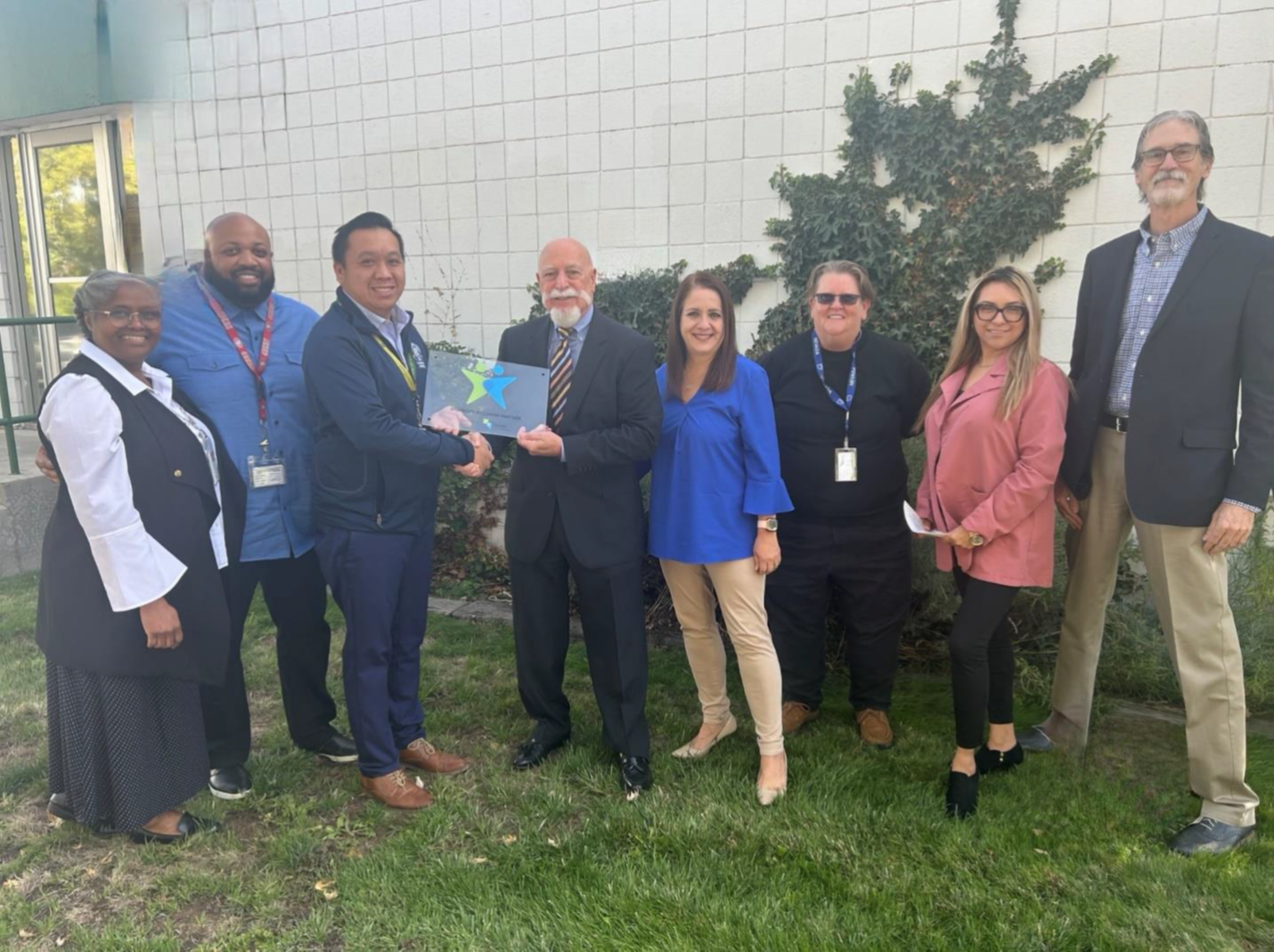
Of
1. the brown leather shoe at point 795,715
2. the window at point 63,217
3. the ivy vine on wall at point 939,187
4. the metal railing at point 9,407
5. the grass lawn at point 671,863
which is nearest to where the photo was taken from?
the grass lawn at point 671,863

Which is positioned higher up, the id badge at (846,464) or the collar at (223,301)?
the collar at (223,301)

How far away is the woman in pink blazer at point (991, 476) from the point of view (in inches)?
124

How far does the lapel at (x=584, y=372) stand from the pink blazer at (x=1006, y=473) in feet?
4.45

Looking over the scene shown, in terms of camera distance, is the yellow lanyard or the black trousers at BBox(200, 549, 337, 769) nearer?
the yellow lanyard

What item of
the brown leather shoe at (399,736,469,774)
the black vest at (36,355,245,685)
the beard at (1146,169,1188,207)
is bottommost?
the brown leather shoe at (399,736,469,774)

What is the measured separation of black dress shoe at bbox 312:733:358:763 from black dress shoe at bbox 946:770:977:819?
240 cm

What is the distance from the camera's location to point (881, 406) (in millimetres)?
3707

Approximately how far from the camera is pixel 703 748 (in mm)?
3705

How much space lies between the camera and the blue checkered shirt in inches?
118

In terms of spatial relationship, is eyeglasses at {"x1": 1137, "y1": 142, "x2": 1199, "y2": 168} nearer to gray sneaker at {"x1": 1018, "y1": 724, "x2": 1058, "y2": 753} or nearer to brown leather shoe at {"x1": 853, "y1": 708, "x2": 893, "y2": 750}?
gray sneaker at {"x1": 1018, "y1": 724, "x2": 1058, "y2": 753}

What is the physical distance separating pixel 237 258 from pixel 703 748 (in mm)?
2670

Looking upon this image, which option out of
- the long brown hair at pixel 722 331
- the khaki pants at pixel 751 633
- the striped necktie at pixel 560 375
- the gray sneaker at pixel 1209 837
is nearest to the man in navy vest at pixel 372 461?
the striped necktie at pixel 560 375

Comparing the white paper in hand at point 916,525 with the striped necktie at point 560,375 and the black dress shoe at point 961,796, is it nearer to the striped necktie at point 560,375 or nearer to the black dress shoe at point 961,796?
the black dress shoe at point 961,796

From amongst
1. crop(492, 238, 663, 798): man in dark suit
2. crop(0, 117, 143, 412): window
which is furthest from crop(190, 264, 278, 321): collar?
crop(0, 117, 143, 412): window
